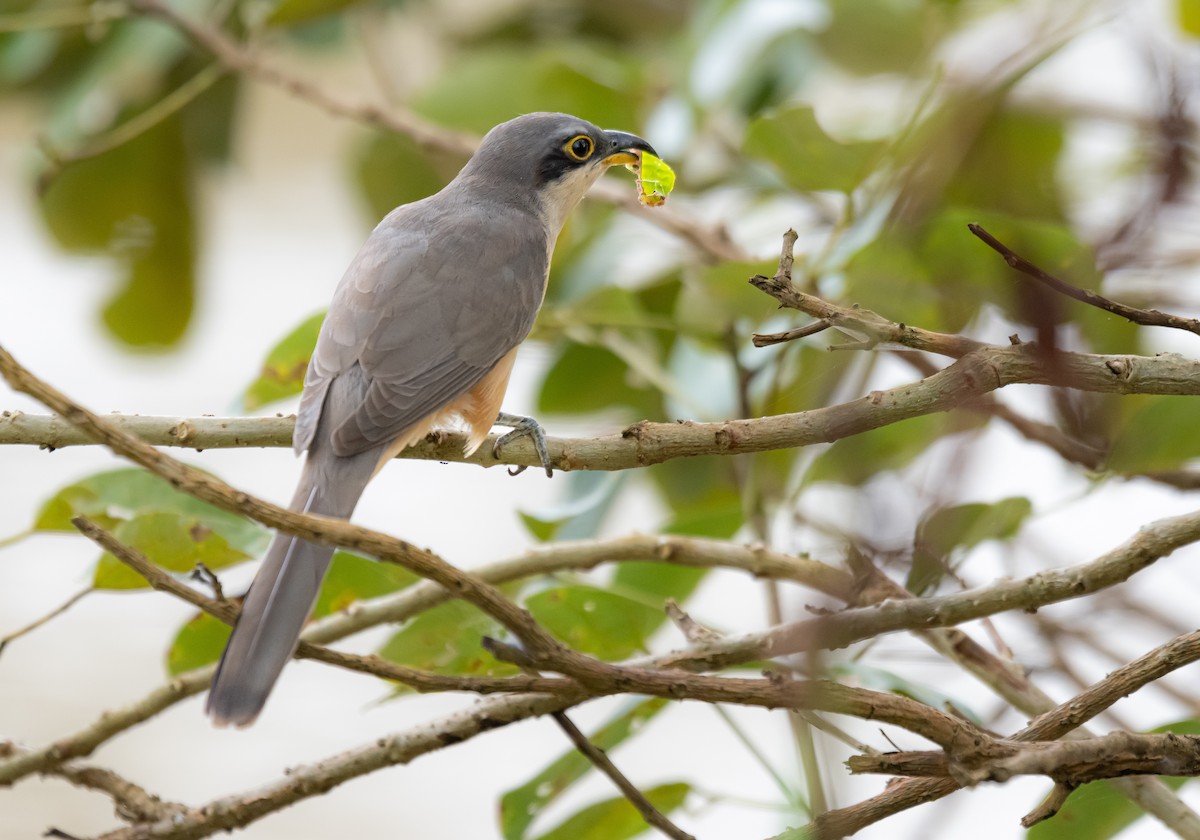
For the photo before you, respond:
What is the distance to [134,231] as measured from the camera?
4.24 meters

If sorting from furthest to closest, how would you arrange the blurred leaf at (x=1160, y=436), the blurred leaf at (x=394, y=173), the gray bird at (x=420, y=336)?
the blurred leaf at (x=394, y=173)
the blurred leaf at (x=1160, y=436)
the gray bird at (x=420, y=336)

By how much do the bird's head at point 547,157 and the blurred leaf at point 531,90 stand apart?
0.43m

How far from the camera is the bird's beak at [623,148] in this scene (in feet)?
9.01

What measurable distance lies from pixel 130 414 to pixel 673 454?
83 centimetres

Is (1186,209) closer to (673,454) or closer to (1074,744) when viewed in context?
(1074,744)

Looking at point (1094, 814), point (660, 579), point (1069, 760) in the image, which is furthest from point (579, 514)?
point (1069, 760)

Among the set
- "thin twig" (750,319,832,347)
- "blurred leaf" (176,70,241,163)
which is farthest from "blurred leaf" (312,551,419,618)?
"blurred leaf" (176,70,241,163)

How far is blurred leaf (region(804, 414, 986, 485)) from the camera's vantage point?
1.80 meters

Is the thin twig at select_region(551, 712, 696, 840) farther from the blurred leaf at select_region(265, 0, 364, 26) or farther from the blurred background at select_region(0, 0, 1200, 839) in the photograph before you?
the blurred leaf at select_region(265, 0, 364, 26)

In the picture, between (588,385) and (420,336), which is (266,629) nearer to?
(420,336)

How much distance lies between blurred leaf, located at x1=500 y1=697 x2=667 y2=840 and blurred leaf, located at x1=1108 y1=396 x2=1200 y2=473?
847 millimetres

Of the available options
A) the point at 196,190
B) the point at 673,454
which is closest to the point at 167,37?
the point at 196,190

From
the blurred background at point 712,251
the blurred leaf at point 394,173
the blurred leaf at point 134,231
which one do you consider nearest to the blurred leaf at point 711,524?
the blurred background at point 712,251

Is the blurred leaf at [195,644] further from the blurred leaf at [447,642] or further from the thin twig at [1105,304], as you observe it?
the thin twig at [1105,304]
